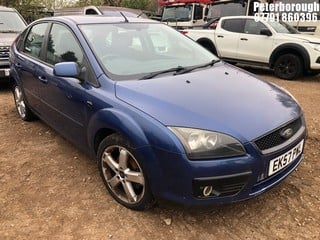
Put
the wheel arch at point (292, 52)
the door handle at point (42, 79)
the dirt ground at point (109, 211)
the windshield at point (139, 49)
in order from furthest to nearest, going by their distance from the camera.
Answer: the wheel arch at point (292, 52)
the door handle at point (42, 79)
the windshield at point (139, 49)
the dirt ground at point (109, 211)

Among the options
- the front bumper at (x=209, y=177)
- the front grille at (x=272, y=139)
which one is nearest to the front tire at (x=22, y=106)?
the front bumper at (x=209, y=177)

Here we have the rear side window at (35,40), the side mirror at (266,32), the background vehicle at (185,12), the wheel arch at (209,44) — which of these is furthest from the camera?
the background vehicle at (185,12)

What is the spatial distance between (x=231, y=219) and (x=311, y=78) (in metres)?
7.14

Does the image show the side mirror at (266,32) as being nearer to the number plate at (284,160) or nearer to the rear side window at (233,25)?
the rear side window at (233,25)

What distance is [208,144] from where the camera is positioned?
2.52 metres

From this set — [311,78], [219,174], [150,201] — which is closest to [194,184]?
[219,174]

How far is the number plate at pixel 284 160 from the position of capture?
107 inches

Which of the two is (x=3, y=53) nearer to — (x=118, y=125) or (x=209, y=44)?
(x=118, y=125)

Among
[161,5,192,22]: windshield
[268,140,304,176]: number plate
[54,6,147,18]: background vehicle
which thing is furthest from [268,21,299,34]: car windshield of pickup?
[268,140,304,176]: number plate

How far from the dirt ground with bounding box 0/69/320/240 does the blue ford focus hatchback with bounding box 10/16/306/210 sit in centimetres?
19

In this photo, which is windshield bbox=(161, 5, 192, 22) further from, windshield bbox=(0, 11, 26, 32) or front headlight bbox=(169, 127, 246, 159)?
front headlight bbox=(169, 127, 246, 159)

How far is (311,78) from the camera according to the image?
904cm

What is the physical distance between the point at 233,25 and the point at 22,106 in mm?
6648

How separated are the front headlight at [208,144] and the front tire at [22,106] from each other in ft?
10.8
